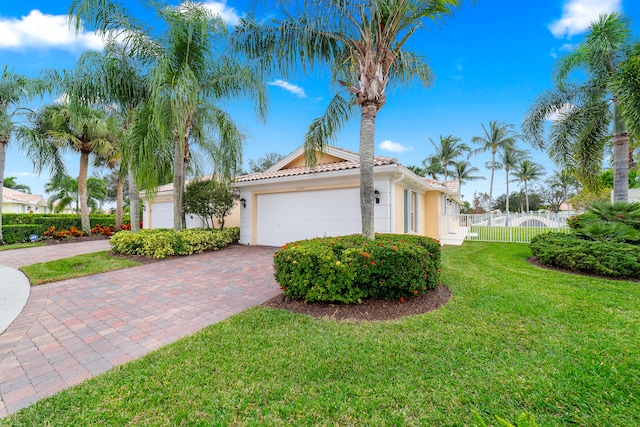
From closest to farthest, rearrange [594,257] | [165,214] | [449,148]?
[594,257], [165,214], [449,148]

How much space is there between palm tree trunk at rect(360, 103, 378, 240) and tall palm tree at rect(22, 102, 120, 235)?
1231 cm

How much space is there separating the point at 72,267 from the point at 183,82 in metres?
6.52

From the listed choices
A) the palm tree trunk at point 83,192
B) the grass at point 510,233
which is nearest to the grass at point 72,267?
the palm tree trunk at point 83,192

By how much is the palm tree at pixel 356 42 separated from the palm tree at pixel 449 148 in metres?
29.5

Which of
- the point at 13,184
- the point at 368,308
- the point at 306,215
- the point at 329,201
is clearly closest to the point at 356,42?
the point at 368,308

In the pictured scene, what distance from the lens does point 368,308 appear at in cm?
452

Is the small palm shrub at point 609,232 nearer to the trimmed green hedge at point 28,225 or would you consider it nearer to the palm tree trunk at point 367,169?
the palm tree trunk at point 367,169

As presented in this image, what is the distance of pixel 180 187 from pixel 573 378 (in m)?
11.4

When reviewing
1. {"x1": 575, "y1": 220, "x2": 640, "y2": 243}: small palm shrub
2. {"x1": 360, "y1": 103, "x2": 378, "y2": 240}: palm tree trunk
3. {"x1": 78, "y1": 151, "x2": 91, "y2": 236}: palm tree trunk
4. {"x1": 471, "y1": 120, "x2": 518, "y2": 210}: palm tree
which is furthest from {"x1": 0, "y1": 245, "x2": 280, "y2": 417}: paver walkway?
{"x1": 471, "y1": 120, "x2": 518, "y2": 210}: palm tree

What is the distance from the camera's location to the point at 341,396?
2.47m

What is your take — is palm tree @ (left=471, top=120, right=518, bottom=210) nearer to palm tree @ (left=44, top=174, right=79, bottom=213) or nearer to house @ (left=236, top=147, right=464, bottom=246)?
house @ (left=236, top=147, right=464, bottom=246)

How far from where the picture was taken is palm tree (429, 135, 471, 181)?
107ft

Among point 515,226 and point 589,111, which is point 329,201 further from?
point 589,111

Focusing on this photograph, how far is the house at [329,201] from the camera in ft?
31.8
